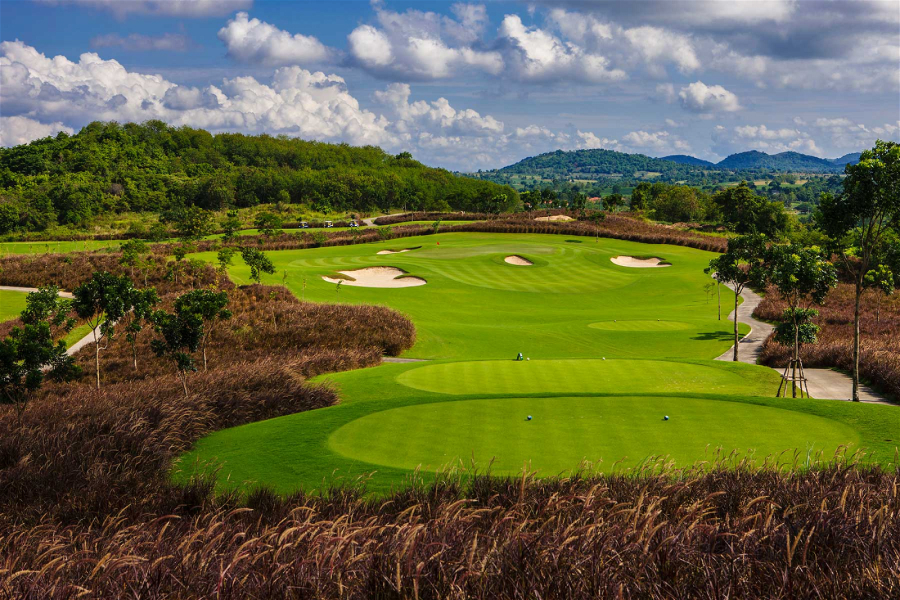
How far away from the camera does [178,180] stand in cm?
13025

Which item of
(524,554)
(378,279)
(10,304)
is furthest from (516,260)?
(524,554)

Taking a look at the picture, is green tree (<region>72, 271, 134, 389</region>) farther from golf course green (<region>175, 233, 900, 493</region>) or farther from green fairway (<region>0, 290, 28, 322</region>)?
green fairway (<region>0, 290, 28, 322</region>)

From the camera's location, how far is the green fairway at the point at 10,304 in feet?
115

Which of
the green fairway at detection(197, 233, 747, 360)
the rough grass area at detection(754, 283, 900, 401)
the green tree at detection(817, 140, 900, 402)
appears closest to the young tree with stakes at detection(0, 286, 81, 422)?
the green fairway at detection(197, 233, 747, 360)

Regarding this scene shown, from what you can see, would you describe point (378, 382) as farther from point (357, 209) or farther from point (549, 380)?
point (357, 209)

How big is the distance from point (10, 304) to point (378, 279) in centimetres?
2387

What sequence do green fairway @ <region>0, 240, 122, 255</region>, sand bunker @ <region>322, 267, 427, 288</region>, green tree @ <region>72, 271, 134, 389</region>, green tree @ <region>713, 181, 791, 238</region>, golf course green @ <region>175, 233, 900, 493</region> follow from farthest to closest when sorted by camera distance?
green tree @ <region>713, 181, 791, 238</region> < green fairway @ <region>0, 240, 122, 255</region> < sand bunker @ <region>322, 267, 427, 288</region> < green tree @ <region>72, 271, 134, 389</region> < golf course green @ <region>175, 233, 900, 493</region>

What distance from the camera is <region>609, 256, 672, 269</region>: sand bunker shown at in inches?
2283

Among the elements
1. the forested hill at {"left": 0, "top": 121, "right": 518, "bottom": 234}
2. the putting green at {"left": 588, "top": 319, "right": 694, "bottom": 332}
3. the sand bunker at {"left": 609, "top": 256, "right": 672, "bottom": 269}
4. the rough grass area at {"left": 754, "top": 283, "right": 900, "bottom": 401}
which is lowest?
the putting green at {"left": 588, "top": 319, "right": 694, "bottom": 332}

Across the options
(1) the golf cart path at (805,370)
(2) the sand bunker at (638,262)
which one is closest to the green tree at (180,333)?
(1) the golf cart path at (805,370)

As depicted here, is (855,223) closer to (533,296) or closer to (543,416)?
(543,416)

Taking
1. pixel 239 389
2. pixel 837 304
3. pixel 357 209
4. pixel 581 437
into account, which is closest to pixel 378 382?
pixel 239 389

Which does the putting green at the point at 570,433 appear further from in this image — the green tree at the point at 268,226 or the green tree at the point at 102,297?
the green tree at the point at 268,226

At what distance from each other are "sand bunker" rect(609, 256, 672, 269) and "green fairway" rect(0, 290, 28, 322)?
46.8 m
